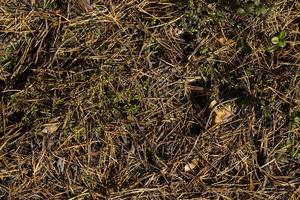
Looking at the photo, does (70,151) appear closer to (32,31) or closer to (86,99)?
(86,99)

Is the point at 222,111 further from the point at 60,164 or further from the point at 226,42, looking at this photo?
the point at 60,164

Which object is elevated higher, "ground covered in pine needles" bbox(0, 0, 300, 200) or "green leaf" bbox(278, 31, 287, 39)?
"green leaf" bbox(278, 31, 287, 39)

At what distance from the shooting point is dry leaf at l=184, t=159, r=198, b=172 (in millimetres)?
2857

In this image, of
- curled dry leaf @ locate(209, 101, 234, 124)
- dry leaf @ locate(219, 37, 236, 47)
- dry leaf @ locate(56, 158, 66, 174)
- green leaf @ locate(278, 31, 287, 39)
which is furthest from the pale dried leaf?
dry leaf @ locate(56, 158, 66, 174)

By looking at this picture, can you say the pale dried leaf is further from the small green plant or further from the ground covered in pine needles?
the small green plant

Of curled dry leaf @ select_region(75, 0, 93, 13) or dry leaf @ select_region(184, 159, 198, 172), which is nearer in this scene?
dry leaf @ select_region(184, 159, 198, 172)

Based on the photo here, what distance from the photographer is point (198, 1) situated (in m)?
3.00

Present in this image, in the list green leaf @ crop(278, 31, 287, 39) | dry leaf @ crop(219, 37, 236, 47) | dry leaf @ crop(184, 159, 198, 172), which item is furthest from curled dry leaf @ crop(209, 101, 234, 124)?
green leaf @ crop(278, 31, 287, 39)

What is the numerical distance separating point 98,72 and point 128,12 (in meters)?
0.43

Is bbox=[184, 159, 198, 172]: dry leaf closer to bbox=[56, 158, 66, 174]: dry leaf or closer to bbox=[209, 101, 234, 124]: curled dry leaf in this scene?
bbox=[209, 101, 234, 124]: curled dry leaf

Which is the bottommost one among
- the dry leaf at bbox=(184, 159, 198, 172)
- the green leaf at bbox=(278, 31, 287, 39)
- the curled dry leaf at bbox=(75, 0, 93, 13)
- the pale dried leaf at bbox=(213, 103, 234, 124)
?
the dry leaf at bbox=(184, 159, 198, 172)

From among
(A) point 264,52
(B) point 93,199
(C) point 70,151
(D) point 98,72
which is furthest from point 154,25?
(B) point 93,199

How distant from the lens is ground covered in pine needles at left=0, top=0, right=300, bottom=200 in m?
2.83

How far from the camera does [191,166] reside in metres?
2.86
